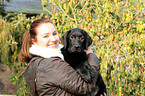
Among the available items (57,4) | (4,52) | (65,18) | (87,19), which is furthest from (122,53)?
(4,52)

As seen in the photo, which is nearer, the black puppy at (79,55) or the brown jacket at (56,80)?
the brown jacket at (56,80)

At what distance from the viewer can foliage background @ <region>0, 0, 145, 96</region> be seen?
406cm

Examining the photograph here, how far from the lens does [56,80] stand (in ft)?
5.57

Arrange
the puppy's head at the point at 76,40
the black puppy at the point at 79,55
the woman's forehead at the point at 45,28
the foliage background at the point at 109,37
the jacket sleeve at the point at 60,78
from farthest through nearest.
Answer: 1. the foliage background at the point at 109,37
2. the puppy's head at the point at 76,40
3. the woman's forehead at the point at 45,28
4. the black puppy at the point at 79,55
5. the jacket sleeve at the point at 60,78

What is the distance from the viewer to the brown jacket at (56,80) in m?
1.69

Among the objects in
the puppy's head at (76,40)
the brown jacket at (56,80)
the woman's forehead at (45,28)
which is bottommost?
the brown jacket at (56,80)

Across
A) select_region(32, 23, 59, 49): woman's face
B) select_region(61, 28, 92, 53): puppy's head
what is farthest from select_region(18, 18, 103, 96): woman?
select_region(61, 28, 92, 53): puppy's head

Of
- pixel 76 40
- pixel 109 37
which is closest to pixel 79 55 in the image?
pixel 76 40

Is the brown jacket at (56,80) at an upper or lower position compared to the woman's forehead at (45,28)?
lower

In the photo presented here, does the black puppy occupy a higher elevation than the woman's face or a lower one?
lower

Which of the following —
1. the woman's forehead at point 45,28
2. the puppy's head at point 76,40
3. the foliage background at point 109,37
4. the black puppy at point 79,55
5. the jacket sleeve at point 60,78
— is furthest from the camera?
the foliage background at point 109,37

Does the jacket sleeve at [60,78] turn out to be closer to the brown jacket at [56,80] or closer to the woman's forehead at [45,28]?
the brown jacket at [56,80]

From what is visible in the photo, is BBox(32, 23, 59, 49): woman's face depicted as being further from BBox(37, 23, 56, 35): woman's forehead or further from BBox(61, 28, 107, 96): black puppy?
BBox(61, 28, 107, 96): black puppy

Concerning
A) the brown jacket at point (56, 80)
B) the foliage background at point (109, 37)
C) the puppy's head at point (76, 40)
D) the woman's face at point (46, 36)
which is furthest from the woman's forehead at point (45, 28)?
the foliage background at point (109, 37)
